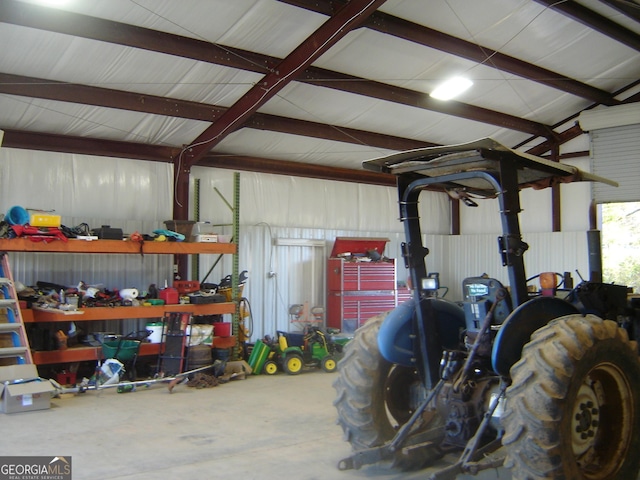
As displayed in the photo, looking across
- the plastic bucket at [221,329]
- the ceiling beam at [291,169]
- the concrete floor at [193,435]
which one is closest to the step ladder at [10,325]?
the concrete floor at [193,435]

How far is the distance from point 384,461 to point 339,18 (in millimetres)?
4734

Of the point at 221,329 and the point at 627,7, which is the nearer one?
the point at 627,7

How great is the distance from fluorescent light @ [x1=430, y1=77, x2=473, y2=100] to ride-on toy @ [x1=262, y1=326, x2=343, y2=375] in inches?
155

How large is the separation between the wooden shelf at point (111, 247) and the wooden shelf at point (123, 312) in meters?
0.69

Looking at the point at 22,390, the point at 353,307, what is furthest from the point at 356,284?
the point at 22,390

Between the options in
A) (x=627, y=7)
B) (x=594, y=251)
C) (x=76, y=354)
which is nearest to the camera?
(x=594, y=251)

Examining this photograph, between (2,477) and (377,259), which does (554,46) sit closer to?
(377,259)

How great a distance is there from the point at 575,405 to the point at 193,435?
125 inches

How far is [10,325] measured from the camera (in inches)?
243

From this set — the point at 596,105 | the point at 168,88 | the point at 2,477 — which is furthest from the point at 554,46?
the point at 2,477

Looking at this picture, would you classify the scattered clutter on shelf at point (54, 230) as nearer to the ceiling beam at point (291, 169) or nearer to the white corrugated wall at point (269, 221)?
the white corrugated wall at point (269, 221)

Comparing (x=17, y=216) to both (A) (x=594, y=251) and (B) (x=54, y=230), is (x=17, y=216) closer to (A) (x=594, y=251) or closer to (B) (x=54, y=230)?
(B) (x=54, y=230)

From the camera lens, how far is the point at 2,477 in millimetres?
3822

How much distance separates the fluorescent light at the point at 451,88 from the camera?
827cm
